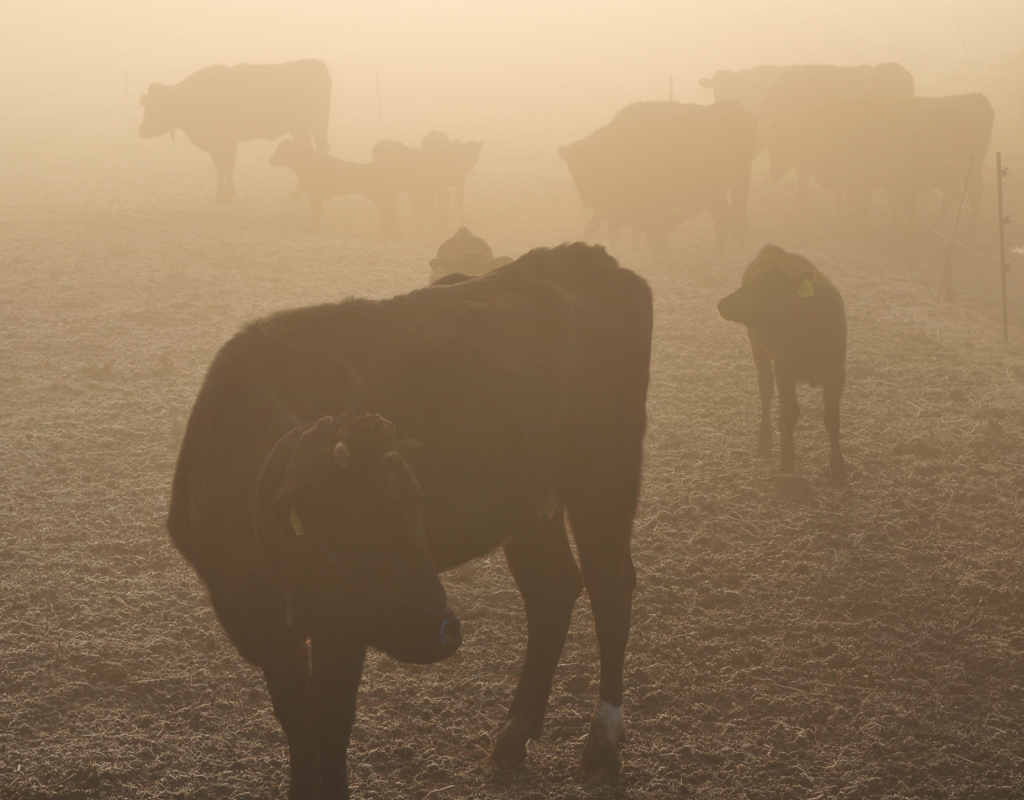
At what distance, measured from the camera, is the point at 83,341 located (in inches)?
426

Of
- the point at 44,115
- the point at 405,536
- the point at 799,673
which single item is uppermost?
the point at 44,115

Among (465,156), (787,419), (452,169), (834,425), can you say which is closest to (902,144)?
(465,156)

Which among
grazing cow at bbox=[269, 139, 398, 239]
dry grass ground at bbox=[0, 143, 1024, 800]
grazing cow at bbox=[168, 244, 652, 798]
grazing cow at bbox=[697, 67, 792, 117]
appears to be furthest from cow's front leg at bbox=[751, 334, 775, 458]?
grazing cow at bbox=[697, 67, 792, 117]

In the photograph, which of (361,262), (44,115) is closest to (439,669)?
(361,262)

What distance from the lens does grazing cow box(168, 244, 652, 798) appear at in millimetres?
2646

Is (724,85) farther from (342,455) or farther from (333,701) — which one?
(342,455)

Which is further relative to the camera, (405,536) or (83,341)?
(83,341)

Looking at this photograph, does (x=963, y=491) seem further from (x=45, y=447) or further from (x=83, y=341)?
(x=83, y=341)

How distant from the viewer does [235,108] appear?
70.7 feet

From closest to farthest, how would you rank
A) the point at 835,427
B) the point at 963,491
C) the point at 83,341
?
the point at 963,491
the point at 835,427
the point at 83,341

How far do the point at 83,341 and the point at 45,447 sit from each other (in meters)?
3.32

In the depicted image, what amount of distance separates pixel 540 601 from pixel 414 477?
1808 millimetres

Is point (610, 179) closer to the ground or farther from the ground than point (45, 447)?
farther from the ground

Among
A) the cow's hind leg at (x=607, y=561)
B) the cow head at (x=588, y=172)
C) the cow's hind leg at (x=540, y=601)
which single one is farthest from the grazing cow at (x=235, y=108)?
the cow's hind leg at (x=607, y=561)
